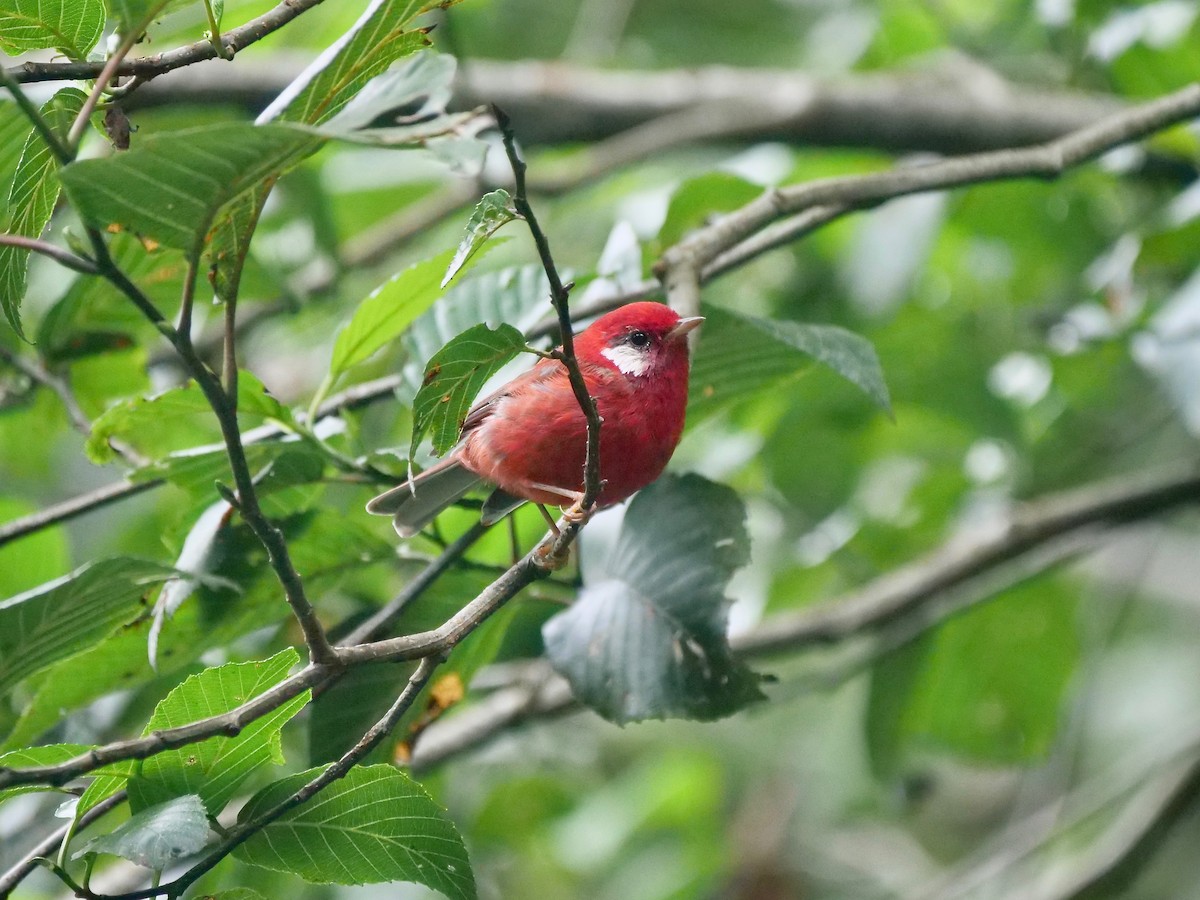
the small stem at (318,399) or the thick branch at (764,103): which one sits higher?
the small stem at (318,399)

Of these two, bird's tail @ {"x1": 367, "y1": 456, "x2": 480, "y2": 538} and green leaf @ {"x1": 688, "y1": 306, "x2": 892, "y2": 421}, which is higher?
green leaf @ {"x1": 688, "y1": 306, "x2": 892, "y2": 421}

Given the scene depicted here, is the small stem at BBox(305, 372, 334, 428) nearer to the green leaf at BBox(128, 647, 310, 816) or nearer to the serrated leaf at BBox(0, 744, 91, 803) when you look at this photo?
the green leaf at BBox(128, 647, 310, 816)

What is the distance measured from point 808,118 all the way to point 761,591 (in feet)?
5.85

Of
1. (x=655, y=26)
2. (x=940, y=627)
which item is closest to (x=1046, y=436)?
(x=940, y=627)

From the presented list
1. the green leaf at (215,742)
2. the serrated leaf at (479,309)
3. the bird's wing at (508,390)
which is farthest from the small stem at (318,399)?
the green leaf at (215,742)

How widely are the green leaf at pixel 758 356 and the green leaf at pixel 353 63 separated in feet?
2.80

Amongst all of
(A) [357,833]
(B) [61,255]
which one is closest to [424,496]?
(A) [357,833]

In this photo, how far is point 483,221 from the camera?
161 centimetres

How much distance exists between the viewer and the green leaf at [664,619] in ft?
7.64

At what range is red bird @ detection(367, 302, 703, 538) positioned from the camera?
2510mm

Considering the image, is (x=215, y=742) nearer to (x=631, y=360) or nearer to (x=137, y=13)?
(x=137, y=13)

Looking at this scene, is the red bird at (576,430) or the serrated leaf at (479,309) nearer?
the red bird at (576,430)

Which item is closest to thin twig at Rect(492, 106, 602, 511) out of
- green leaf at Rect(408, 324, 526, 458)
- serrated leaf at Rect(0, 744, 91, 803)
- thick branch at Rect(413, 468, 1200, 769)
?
green leaf at Rect(408, 324, 526, 458)

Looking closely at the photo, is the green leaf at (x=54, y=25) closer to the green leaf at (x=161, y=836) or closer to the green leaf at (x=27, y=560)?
the green leaf at (x=161, y=836)
